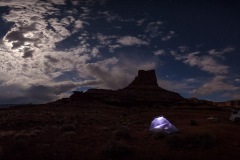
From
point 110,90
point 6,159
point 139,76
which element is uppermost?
point 139,76

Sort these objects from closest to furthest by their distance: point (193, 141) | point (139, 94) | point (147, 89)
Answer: point (193, 141) → point (139, 94) → point (147, 89)

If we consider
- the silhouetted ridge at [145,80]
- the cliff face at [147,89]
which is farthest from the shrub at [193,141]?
the silhouetted ridge at [145,80]

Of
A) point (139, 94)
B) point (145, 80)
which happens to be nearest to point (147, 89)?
point (139, 94)

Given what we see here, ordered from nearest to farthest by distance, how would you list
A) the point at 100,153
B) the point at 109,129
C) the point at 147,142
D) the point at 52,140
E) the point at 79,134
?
the point at 100,153 → the point at 147,142 → the point at 52,140 → the point at 79,134 → the point at 109,129

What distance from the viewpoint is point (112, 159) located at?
1496cm

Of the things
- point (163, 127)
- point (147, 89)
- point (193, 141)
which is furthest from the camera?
point (147, 89)

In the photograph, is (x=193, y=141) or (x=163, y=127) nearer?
(x=193, y=141)

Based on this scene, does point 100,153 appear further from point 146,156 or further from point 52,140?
point 52,140

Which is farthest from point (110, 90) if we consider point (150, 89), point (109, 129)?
point (109, 129)

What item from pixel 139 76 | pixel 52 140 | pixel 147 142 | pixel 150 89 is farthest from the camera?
pixel 139 76

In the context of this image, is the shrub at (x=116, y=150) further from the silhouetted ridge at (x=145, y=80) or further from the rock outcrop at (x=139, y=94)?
the silhouetted ridge at (x=145, y=80)

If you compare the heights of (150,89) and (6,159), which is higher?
(150,89)

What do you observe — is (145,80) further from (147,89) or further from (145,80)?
(147,89)

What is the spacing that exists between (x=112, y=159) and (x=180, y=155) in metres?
3.30
